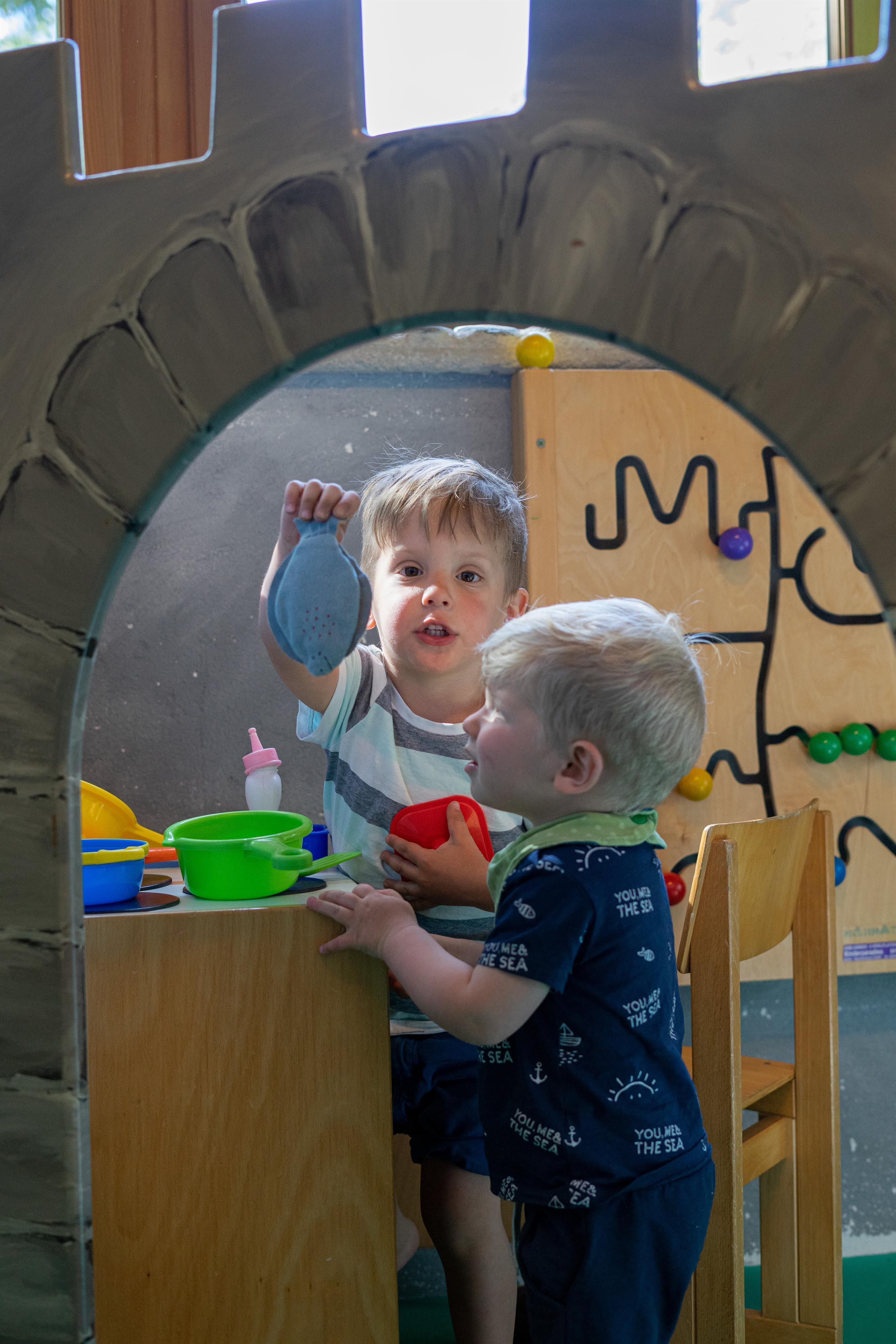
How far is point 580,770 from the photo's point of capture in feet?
2.40

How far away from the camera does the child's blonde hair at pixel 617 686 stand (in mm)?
715

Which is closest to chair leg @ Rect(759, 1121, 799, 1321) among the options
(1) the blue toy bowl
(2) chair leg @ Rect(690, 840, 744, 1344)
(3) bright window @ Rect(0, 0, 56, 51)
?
(2) chair leg @ Rect(690, 840, 744, 1344)

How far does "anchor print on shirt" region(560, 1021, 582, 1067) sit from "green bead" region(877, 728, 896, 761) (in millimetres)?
938

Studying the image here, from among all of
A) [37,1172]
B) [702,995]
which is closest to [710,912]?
[702,995]

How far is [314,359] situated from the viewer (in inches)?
20.8

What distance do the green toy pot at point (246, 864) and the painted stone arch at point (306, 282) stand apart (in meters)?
0.29

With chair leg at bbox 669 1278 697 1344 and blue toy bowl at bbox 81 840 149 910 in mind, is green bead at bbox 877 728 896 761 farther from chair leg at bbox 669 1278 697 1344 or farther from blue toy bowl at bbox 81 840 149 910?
blue toy bowl at bbox 81 840 149 910

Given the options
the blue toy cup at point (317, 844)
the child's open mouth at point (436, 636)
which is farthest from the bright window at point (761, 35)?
the blue toy cup at point (317, 844)

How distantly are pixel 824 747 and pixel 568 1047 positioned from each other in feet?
2.87

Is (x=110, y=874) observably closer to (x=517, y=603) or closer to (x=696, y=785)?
(x=517, y=603)

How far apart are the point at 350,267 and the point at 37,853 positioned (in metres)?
0.36

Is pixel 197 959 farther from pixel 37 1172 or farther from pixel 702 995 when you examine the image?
pixel 702 995

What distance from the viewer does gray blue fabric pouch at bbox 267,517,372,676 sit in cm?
67

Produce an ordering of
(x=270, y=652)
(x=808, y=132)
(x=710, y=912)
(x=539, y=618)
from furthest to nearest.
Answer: (x=710, y=912), (x=270, y=652), (x=539, y=618), (x=808, y=132)
